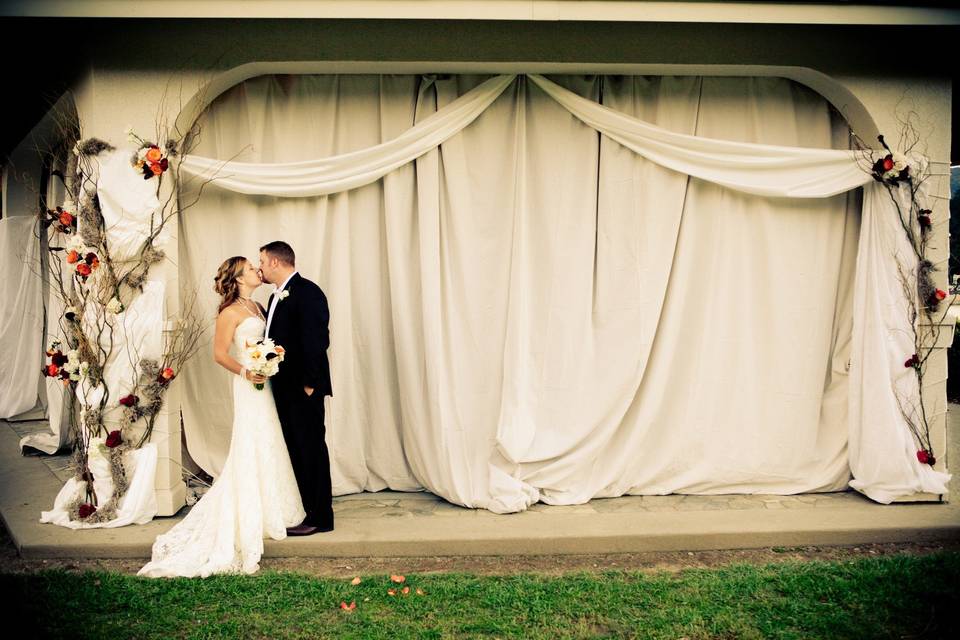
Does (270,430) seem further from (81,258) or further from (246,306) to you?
(81,258)

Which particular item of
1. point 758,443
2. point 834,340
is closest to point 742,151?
point 834,340

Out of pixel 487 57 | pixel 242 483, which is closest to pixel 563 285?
pixel 487 57

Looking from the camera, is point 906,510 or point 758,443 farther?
point 758,443

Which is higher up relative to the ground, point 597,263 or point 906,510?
point 597,263

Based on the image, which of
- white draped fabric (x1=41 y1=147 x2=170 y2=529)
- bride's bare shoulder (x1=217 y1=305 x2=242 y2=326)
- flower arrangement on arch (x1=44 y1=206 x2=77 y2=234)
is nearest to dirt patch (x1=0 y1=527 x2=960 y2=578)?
white draped fabric (x1=41 y1=147 x2=170 y2=529)

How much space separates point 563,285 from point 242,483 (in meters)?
2.67

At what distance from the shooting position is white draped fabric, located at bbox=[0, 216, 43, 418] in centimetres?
801

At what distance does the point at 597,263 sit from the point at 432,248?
129 cm

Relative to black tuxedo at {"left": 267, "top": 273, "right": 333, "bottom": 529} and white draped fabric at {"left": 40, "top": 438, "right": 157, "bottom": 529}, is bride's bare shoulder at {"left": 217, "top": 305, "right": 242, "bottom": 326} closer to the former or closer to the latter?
black tuxedo at {"left": 267, "top": 273, "right": 333, "bottom": 529}

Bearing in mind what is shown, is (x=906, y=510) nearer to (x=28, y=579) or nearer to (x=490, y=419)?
(x=490, y=419)

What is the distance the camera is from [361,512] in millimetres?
4969

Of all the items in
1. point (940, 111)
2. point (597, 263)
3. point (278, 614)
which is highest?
point (940, 111)

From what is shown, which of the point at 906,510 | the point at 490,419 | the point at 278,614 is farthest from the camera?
the point at 490,419

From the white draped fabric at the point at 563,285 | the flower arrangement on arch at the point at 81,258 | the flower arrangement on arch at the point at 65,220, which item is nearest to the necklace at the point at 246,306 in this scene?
the white draped fabric at the point at 563,285
